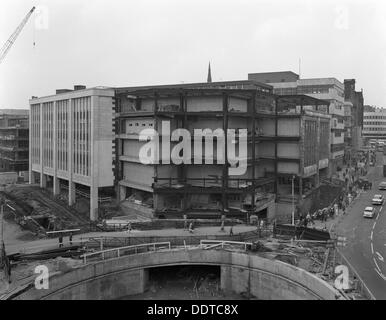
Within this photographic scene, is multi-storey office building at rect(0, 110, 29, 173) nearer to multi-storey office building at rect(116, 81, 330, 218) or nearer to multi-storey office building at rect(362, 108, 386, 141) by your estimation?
multi-storey office building at rect(116, 81, 330, 218)

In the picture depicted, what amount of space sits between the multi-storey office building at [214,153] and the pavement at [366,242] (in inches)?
349

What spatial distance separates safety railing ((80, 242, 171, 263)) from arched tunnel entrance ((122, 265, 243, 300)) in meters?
1.68

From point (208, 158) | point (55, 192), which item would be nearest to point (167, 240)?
point (208, 158)

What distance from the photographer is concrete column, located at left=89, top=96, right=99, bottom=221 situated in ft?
173

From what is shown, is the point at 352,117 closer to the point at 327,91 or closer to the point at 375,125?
the point at 327,91

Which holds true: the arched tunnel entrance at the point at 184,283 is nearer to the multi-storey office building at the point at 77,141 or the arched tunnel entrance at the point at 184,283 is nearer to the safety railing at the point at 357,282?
the safety railing at the point at 357,282

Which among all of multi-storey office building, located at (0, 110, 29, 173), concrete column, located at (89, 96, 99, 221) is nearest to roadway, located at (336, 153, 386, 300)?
concrete column, located at (89, 96, 99, 221)

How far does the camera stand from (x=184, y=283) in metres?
32.5

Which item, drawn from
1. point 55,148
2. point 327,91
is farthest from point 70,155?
point 327,91

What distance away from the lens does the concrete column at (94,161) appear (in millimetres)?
52875

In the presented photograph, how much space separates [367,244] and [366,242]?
682mm

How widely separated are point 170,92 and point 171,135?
4.83 metres

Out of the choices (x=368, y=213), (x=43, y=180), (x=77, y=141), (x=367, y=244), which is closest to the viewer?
(x=367, y=244)
